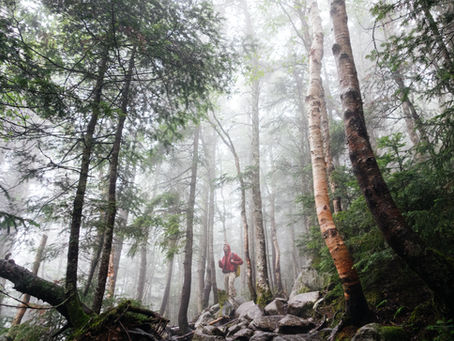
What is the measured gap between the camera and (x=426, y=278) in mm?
2682

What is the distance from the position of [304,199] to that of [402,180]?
3.59 metres

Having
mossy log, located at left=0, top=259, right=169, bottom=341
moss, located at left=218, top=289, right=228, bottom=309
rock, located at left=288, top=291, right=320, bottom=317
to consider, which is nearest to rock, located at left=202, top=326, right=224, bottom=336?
moss, located at left=218, top=289, right=228, bottom=309

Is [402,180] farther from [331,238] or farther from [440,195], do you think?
[331,238]

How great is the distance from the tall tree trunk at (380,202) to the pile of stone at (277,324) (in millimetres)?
2945

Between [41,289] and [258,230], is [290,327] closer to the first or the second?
[41,289]

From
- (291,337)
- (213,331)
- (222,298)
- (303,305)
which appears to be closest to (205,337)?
(213,331)

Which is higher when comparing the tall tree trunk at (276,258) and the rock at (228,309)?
the tall tree trunk at (276,258)

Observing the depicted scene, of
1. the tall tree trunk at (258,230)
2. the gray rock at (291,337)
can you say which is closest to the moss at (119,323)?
the gray rock at (291,337)

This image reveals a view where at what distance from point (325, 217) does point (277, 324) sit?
3312mm

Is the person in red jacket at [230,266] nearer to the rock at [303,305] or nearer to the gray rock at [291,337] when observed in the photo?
the rock at [303,305]

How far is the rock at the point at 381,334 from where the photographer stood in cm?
310

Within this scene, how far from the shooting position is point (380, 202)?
308 centimetres

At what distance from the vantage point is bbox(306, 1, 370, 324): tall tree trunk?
400 cm

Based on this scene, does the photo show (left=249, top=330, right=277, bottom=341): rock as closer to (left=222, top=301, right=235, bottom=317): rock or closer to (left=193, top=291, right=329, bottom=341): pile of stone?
(left=193, top=291, right=329, bottom=341): pile of stone
